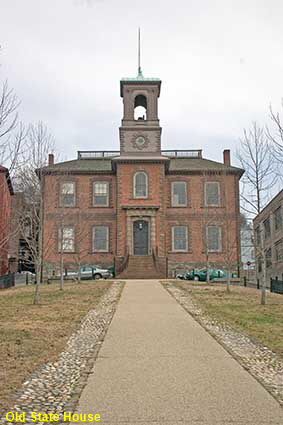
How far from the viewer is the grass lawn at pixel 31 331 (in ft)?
24.4

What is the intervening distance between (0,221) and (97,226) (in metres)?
9.27

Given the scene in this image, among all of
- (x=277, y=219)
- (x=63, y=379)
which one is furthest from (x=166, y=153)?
(x=63, y=379)

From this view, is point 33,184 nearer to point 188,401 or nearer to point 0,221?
point 0,221

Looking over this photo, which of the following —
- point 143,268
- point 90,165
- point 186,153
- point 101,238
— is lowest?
point 143,268

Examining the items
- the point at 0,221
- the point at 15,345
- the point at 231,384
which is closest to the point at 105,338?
the point at 15,345

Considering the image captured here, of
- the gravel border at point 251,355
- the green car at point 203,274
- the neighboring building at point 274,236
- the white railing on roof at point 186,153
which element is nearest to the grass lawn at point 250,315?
the gravel border at point 251,355

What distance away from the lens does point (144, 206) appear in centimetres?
3925

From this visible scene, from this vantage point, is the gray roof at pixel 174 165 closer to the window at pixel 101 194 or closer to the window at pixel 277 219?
the window at pixel 101 194

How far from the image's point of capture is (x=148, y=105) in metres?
41.7

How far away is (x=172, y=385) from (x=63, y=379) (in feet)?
5.22

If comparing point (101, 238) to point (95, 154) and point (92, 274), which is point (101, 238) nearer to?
point (92, 274)

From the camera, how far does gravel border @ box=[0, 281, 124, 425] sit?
229 inches

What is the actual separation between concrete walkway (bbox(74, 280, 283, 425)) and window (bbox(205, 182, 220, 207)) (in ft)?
101

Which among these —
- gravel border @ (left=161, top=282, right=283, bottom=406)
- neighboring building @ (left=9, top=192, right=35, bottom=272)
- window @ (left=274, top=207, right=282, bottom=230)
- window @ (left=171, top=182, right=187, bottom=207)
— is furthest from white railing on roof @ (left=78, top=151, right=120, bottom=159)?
gravel border @ (left=161, top=282, right=283, bottom=406)
